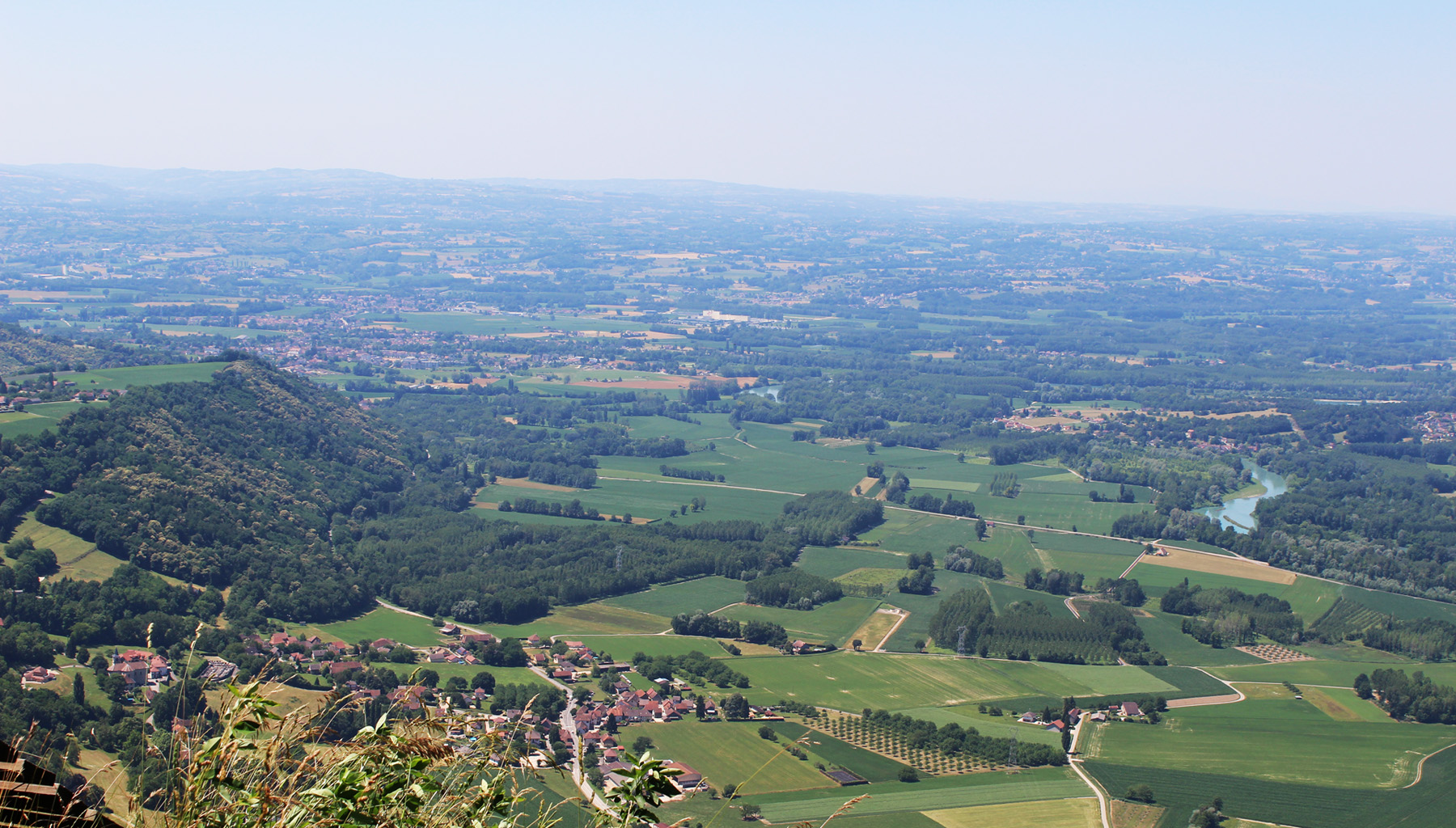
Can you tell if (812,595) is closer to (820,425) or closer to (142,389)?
(142,389)

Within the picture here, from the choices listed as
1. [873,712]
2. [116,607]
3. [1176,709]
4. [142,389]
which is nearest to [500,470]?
[142,389]

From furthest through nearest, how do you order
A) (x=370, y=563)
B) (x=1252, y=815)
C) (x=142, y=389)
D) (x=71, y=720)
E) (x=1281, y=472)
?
(x=1281, y=472) < (x=142, y=389) < (x=370, y=563) < (x=1252, y=815) < (x=71, y=720)

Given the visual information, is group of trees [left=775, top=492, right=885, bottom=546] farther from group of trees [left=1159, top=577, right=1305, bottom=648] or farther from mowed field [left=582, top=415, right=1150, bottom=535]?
group of trees [left=1159, top=577, right=1305, bottom=648]

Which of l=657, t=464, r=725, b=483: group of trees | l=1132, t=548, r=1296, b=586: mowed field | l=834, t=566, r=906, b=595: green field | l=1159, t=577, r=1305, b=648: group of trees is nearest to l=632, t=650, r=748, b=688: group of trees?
l=834, t=566, r=906, b=595: green field

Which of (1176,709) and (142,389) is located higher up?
(142,389)

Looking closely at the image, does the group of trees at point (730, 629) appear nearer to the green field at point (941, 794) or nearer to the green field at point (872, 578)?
the green field at point (872, 578)

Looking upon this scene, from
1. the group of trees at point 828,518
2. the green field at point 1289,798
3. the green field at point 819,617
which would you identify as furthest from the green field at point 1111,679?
the group of trees at point 828,518

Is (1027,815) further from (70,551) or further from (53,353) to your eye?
(53,353)
